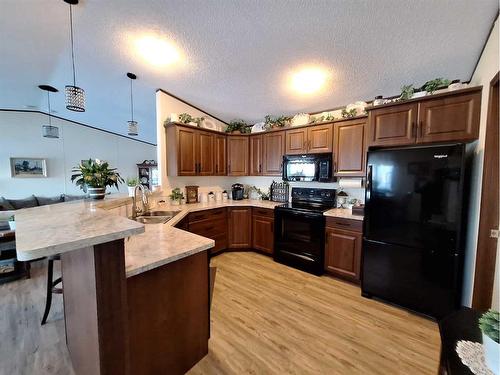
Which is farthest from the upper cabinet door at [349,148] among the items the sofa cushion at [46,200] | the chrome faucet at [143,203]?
the sofa cushion at [46,200]

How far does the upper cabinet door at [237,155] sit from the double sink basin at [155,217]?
1512mm

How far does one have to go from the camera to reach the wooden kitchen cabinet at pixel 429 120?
1.88m

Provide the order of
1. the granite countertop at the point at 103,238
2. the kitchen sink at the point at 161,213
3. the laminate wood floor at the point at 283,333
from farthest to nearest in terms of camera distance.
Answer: the kitchen sink at the point at 161,213 < the laminate wood floor at the point at 283,333 < the granite countertop at the point at 103,238

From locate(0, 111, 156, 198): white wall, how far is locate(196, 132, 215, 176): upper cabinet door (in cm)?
513

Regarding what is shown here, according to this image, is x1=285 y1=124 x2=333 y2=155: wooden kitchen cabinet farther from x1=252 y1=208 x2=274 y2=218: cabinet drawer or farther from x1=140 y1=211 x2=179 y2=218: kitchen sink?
x1=140 y1=211 x2=179 y2=218: kitchen sink

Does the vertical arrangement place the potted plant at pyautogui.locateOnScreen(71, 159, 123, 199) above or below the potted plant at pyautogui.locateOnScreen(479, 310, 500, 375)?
above

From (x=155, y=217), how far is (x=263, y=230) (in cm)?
174

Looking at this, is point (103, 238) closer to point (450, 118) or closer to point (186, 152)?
point (186, 152)

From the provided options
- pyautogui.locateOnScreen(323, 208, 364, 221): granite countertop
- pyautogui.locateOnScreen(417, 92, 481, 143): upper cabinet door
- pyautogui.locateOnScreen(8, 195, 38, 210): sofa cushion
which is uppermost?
pyautogui.locateOnScreen(417, 92, 481, 143): upper cabinet door

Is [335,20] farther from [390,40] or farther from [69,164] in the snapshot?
[69,164]

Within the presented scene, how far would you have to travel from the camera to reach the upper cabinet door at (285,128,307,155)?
3294mm

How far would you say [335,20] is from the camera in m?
1.72

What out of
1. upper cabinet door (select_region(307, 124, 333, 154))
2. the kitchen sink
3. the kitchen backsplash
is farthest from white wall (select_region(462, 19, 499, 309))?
the kitchen sink

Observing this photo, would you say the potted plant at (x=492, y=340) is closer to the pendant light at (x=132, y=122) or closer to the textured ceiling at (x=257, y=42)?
the textured ceiling at (x=257, y=42)
